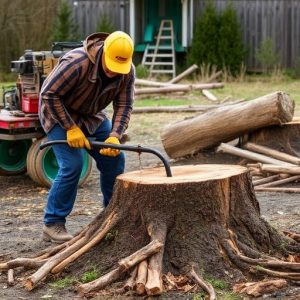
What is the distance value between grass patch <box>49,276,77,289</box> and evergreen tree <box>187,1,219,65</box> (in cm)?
1955

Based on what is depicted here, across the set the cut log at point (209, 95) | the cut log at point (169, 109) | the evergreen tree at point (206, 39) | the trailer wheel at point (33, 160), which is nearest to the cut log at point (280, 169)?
the trailer wheel at point (33, 160)

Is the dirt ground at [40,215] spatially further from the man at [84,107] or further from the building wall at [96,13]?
the building wall at [96,13]

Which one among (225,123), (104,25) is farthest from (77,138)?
(104,25)

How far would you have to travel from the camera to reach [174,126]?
11.0 m

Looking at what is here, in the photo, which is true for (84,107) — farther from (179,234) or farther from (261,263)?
(261,263)

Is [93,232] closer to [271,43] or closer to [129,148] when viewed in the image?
[129,148]

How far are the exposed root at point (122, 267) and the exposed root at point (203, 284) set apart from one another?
0.88 ft

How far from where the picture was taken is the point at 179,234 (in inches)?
223

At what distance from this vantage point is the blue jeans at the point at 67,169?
6.48m

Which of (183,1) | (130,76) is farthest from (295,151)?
(183,1)

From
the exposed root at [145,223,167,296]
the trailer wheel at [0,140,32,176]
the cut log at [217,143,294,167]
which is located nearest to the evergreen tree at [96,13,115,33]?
the cut log at [217,143,294,167]

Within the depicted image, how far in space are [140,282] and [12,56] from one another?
73.8 ft

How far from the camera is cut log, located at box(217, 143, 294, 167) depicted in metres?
10.0

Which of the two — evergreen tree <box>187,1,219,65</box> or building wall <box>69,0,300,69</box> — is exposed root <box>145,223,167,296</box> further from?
building wall <box>69,0,300,69</box>
